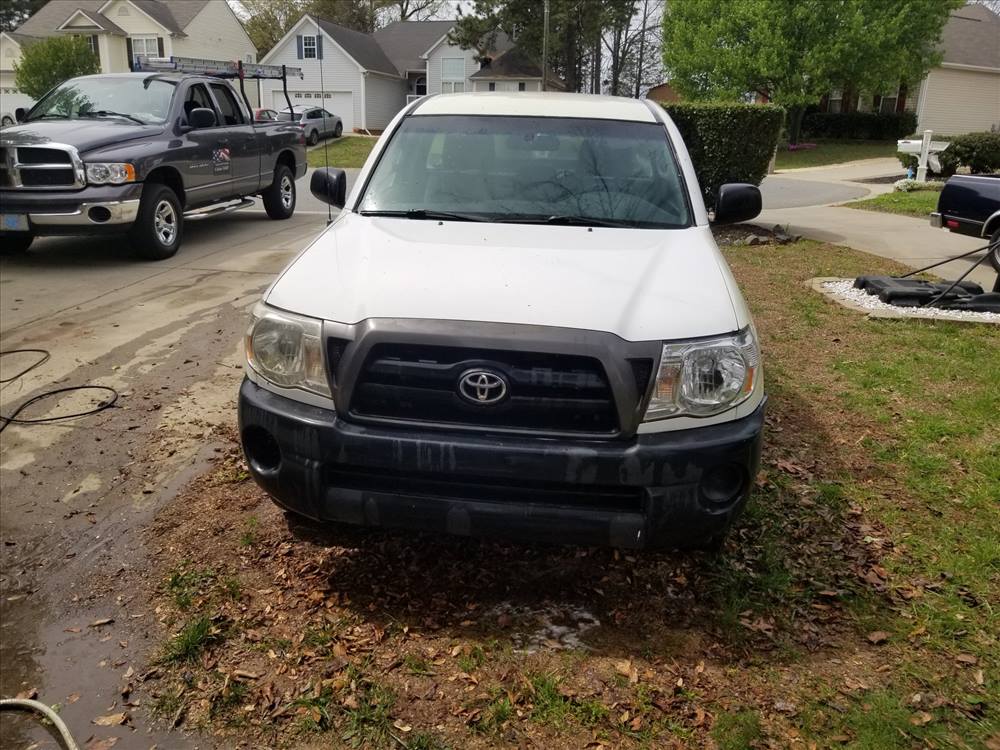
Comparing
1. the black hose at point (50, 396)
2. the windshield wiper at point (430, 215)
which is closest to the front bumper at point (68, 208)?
the black hose at point (50, 396)

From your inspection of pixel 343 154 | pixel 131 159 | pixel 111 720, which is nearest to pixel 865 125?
pixel 343 154

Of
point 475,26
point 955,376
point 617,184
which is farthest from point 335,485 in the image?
point 475,26

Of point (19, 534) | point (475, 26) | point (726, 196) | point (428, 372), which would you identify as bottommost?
point (19, 534)

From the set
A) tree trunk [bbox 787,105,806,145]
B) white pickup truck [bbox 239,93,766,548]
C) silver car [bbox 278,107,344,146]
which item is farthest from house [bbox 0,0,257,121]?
white pickup truck [bbox 239,93,766,548]

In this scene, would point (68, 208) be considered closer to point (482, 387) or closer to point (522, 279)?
point (522, 279)

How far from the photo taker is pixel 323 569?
329 cm

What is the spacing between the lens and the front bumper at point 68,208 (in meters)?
8.31

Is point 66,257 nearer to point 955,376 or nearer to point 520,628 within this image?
point 520,628

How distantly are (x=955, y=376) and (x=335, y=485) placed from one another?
181 inches

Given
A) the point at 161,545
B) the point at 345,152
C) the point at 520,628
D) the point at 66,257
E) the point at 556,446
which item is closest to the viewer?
the point at 556,446

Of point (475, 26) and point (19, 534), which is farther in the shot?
point (475, 26)

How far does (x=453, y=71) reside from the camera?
48.9m

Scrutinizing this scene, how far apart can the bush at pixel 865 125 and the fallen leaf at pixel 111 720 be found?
41.9m

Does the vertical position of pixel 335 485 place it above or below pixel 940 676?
above
